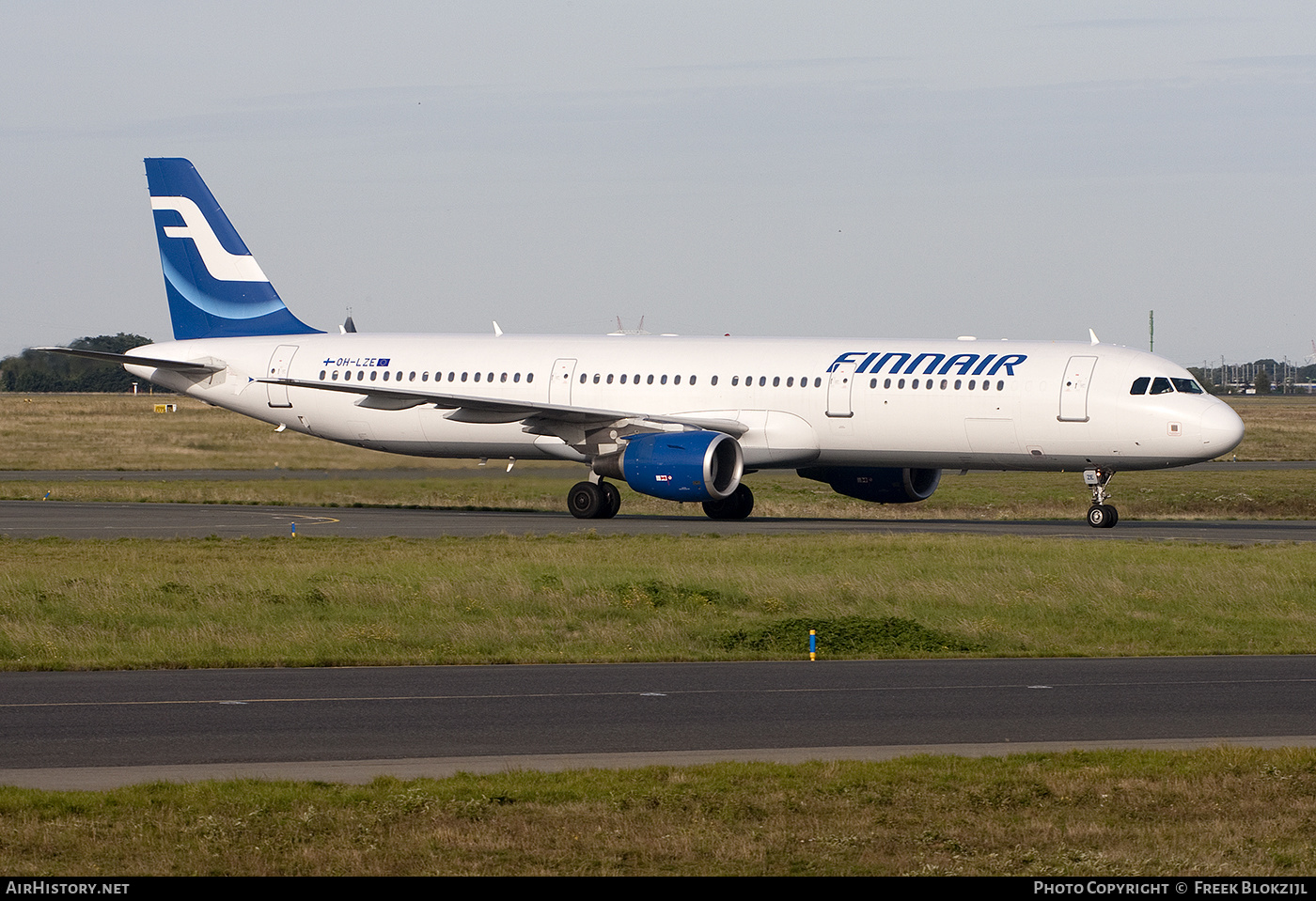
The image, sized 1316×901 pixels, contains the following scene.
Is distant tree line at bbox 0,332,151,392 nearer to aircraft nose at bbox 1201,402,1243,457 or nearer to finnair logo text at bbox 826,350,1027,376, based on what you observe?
finnair logo text at bbox 826,350,1027,376

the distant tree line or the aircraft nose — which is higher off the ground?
the distant tree line

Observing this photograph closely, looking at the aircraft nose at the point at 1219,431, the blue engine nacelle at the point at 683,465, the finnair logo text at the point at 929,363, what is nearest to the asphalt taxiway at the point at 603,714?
the aircraft nose at the point at 1219,431

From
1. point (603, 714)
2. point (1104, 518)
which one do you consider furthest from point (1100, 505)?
point (603, 714)

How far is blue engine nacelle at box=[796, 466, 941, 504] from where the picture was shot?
40000 millimetres

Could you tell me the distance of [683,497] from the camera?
35.7 metres

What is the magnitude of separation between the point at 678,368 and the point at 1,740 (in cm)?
2734

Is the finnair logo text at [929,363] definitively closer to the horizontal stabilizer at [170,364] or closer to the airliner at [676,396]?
the airliner at [676,396]

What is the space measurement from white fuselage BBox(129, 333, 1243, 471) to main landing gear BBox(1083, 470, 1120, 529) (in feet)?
2.56

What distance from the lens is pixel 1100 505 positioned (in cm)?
3672

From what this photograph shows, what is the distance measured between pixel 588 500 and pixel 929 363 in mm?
8482

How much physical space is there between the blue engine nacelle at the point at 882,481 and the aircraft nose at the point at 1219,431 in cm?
714

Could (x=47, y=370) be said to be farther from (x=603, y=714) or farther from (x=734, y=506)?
(x=603, y=714)

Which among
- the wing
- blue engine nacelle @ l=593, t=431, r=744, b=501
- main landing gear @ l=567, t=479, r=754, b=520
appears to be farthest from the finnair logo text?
main landing gear @ l=567, t=479, r=754, b=520

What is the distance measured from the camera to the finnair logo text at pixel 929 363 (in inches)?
1443
